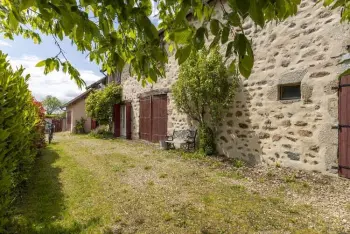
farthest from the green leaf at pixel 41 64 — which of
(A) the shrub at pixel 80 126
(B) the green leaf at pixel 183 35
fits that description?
(A) the shrub at pixel 80 126

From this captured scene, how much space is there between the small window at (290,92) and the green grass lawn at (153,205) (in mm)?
2150

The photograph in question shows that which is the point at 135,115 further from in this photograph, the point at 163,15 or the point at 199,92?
the point at 163,15

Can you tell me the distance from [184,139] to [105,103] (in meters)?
7.74

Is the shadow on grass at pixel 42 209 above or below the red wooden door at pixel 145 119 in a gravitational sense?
below

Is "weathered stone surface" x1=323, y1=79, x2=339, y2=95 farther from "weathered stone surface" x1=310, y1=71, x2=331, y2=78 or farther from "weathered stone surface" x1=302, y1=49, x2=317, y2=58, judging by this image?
"weathered stone surface" x1=302, y1=49, x2=317, y2=58

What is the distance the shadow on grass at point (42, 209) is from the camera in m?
2.84

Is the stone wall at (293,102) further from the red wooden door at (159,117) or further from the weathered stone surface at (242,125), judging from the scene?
the red wooden door at (159,117)

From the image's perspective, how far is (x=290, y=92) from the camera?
16.9 ft

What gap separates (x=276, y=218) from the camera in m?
3.01

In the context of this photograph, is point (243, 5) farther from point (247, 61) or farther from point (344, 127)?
point (344, 127)

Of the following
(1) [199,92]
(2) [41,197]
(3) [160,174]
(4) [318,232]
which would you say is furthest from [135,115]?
(4) [318,232]

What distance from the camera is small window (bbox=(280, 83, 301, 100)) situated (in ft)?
16.5

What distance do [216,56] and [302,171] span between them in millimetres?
3734

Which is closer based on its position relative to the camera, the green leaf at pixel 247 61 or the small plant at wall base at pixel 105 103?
the green leaf at pixel 247 61
